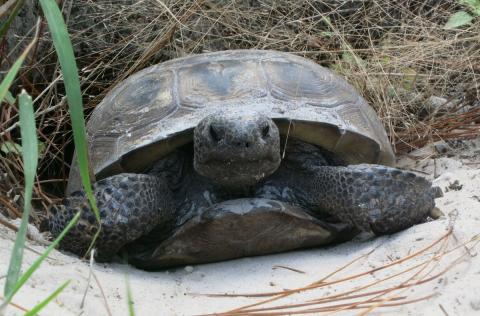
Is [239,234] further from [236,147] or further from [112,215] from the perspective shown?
[112,215]

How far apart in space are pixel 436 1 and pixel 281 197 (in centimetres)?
Result: 279

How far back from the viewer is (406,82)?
4367 millimetres

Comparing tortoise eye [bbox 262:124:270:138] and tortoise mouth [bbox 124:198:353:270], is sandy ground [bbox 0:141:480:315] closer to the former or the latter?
tortoise mouth [bbox 124:198:353:270]

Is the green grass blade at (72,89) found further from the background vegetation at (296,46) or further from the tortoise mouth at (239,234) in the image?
the background vegetation at (296,46)

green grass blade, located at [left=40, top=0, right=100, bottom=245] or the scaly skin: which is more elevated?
green grass blade, located at [left=40, top=0, right=100, bottom=245]

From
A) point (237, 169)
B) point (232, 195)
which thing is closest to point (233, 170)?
point (237, 169)

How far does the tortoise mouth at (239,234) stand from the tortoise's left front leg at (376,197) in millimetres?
117

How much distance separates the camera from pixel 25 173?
137 cm

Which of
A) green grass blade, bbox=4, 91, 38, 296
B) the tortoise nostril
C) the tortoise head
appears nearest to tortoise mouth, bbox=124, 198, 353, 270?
the tortoise head

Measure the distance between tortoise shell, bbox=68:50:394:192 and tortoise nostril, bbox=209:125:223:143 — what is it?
0.49 feet

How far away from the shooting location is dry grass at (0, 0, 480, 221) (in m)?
4.11

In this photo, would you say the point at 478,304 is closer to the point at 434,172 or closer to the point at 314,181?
the point at 314,181

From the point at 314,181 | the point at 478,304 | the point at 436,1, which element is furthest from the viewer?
the point at 436,1

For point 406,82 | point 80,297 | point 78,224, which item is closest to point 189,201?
point 78,224
